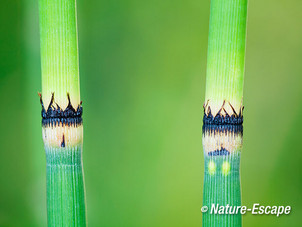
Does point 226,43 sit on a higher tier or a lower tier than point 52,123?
higher

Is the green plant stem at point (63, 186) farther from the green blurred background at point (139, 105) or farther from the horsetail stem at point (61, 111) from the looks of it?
the green blurred background at point (139, 105)

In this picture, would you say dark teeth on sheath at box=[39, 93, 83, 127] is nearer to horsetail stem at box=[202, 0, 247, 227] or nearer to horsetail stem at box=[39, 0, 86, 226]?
horsetail stem at box=[39, 0, 86, 226]

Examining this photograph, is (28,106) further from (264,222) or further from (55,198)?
(264,222)

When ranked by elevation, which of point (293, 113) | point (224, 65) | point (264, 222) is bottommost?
point (264, 222)

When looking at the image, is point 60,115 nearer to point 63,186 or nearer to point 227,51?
point 63,186

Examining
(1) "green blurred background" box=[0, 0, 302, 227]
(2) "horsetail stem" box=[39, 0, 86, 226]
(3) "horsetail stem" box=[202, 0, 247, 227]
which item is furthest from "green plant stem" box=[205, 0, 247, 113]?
(1) "green blurred background" box=[0, 0, 302, 227]

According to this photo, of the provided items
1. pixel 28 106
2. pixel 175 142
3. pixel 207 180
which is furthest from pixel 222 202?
pixel 28 106
